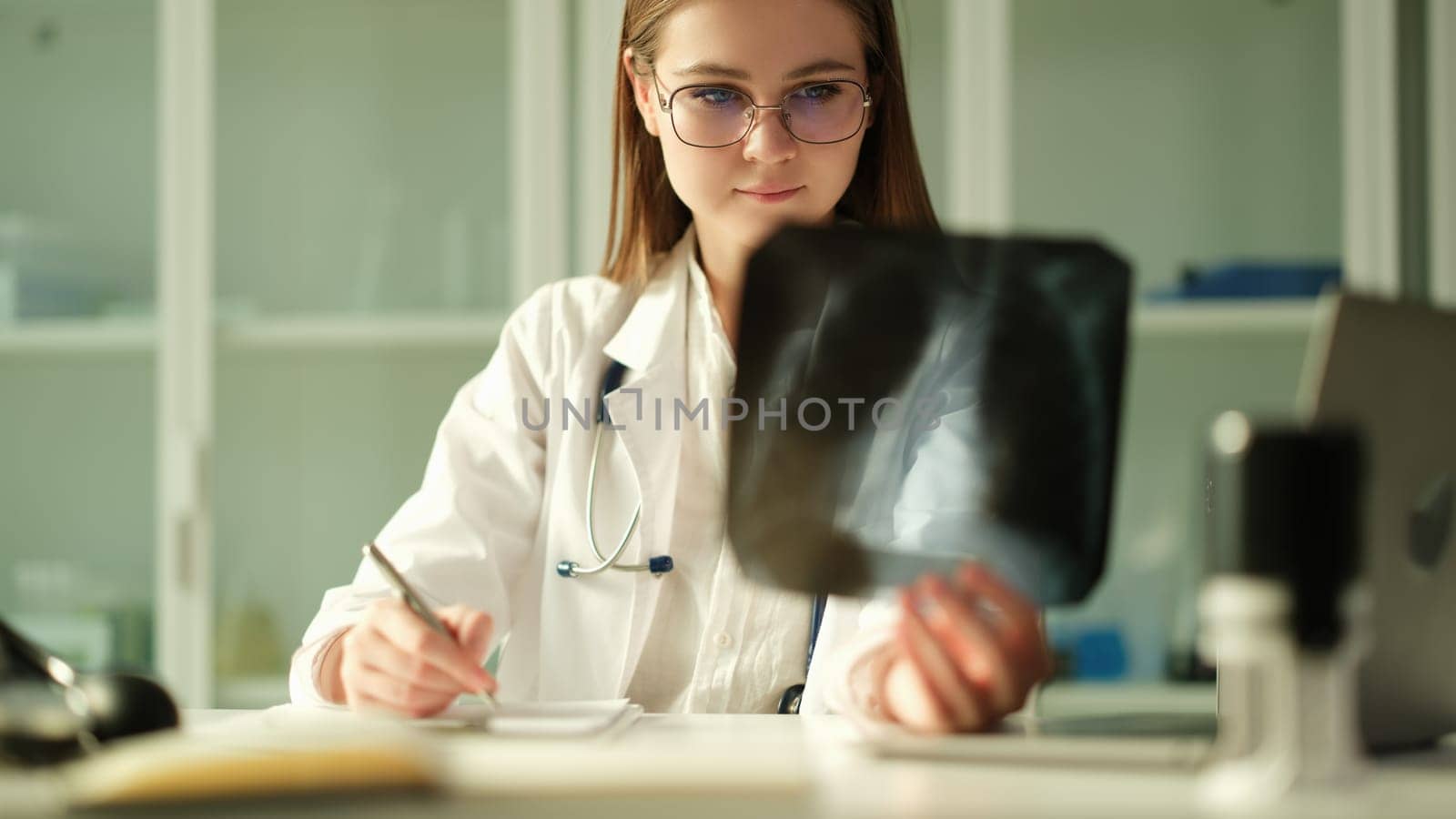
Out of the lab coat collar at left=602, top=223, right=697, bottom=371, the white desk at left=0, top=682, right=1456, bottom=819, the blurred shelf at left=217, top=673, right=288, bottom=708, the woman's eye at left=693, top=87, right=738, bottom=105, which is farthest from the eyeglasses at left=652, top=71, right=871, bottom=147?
the blurred shelf at left=217, top=673, right=288, bottom=708

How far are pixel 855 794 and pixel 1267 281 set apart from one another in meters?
1.67

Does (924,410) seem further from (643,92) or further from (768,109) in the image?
(643,92)

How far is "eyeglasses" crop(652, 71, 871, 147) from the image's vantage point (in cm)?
102

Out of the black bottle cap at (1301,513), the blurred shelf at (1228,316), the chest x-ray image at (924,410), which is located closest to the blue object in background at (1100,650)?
the blurred shelf at (1228,316)

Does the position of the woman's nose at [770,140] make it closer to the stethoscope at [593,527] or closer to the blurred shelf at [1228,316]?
the stethoscope at [593,527]

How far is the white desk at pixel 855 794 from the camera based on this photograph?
0.43 metres

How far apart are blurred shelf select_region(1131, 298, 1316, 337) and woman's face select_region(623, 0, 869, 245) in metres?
0.97

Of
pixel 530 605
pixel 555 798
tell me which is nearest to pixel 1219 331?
pixel 530 605

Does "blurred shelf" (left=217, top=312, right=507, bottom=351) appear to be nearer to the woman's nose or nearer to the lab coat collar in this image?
the lab coat collar

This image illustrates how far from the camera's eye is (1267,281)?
6.22ft

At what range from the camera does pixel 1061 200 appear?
6.41 ft

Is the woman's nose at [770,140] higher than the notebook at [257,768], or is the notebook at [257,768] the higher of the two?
the woman's nose at [770,140]

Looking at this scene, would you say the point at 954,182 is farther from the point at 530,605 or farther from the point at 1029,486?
the point at 1029,486

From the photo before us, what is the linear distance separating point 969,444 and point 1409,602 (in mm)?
223
